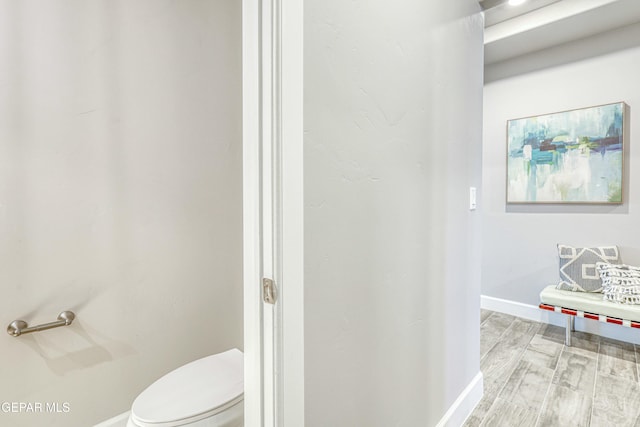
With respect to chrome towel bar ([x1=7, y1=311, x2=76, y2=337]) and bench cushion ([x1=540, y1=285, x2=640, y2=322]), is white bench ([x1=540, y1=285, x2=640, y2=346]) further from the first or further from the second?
chrome towel bar ([x1=7, y1=311, x2=76, y2=337])

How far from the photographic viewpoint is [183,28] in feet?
5.42

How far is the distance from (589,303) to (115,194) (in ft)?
10.7

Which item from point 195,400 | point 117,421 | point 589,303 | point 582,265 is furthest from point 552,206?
point 117,421

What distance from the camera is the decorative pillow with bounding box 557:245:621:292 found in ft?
8.14

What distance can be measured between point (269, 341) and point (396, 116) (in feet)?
2.78

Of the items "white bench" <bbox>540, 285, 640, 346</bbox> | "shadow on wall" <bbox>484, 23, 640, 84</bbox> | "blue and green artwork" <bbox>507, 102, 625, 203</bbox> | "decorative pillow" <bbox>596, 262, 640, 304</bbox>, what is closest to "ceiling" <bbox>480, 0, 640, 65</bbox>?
"shadow on wall" <bbox>484, 23, 640, 84</bbox>

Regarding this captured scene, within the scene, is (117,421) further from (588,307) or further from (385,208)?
(588,307)

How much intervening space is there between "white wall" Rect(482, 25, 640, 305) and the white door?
3045 mm

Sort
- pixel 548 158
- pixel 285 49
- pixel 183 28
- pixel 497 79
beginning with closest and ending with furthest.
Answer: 1. pixel 285 49
2. pixel 183 28
3. pixel 548 158
4. pixel 497 79

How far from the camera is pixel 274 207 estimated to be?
0.72 m

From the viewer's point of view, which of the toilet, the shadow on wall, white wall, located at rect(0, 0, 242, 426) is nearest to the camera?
the toilet

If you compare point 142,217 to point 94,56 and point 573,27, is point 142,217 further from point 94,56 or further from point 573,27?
point 573,27

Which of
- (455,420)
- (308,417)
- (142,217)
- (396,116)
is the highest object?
(396,116)

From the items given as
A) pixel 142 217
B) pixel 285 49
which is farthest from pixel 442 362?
pixel 142 217
